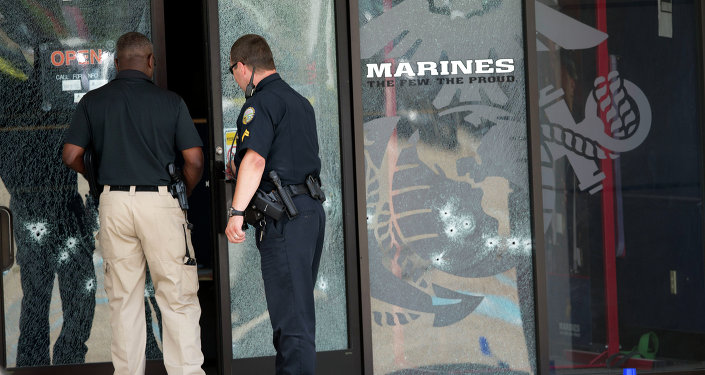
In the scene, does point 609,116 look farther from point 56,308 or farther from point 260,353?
point 56,308

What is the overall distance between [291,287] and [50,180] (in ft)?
6.03

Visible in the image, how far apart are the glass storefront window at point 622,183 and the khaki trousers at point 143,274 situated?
2.13 m

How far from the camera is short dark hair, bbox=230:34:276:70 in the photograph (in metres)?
4.03

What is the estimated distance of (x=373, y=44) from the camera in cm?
493

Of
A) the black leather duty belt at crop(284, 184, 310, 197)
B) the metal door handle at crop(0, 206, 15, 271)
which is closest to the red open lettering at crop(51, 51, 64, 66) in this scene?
the metal door handle at crop(0, 206, 15, 271)

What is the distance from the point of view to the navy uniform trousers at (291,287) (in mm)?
3889

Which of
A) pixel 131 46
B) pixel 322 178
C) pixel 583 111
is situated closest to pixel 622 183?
pixel 583 111

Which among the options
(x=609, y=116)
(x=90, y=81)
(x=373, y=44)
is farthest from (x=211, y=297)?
(x=609, y=116)

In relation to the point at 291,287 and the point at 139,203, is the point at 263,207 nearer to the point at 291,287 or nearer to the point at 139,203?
the point at 291,287

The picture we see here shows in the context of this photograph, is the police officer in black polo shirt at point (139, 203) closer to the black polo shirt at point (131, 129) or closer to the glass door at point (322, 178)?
the black polo shirt at point (131, 129)

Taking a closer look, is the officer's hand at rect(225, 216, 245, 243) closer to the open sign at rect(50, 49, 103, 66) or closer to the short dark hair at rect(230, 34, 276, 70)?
the short dark hair at rect(230, 34, 276, 70)

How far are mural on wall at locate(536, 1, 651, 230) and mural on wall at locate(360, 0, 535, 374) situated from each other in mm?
202

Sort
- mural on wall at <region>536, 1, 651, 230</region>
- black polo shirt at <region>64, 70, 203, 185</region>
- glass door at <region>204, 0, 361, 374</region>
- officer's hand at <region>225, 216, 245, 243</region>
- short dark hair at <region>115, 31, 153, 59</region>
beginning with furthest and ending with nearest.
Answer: mural on wall at <region>536, 1, 651, 230</region> → glass door at <region>204, 0, 361, 374</region> → short dark hair at <region>115, 31, 153, 59</region> → black polo shirt at <region>64, 70, 203, 185</region> → officer's hand at <region>225, 216, 245, 243</region>

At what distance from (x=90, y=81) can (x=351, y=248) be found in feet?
5.78
